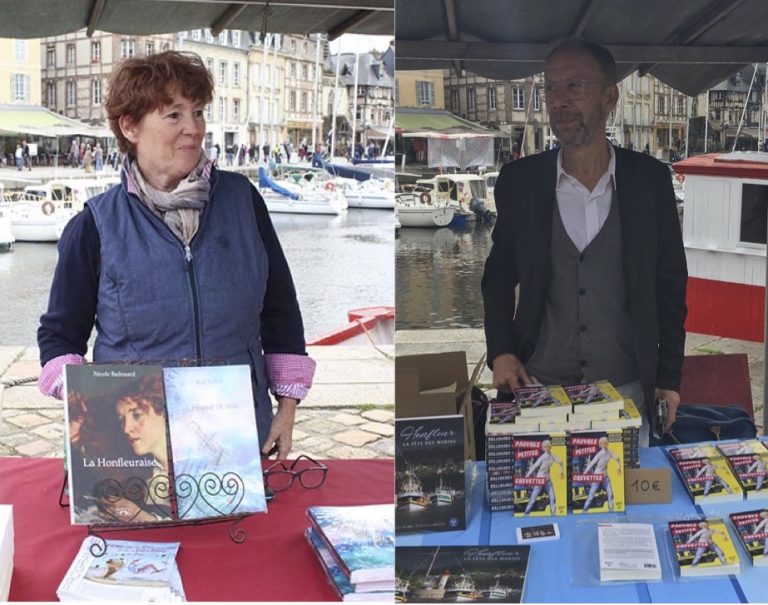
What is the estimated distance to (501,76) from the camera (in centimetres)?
145

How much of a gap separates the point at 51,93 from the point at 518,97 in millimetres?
32700

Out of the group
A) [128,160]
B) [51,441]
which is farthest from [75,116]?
[128,160]

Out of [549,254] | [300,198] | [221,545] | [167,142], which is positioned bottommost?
[221,545]

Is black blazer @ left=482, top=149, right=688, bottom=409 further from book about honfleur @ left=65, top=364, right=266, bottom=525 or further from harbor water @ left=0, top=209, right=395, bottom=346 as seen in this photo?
harbor water @ left=0, top=209, right=395, bottom=346

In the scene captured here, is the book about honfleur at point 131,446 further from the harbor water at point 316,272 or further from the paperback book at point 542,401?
the harbor water at point 316,272

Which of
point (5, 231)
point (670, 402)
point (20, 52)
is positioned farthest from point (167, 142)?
point (20, 52)

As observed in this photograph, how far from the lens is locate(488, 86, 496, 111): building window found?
1465 mm

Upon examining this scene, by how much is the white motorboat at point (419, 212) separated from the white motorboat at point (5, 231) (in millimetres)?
17749

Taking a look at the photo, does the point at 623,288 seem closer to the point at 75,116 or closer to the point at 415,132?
the point at 415,132

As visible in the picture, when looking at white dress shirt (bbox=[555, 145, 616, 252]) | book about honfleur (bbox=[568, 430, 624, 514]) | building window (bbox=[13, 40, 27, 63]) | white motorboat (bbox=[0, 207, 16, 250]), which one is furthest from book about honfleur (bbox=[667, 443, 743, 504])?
building window (bbox=[13, 40, 27, 63])

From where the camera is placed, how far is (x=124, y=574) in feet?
4.77

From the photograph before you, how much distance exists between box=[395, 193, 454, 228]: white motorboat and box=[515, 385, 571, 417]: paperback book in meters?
0.30

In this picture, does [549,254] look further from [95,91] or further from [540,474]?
[95,91]

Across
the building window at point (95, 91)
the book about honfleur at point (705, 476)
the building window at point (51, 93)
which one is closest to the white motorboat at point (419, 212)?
the book about honfleur at point (705, 476)
